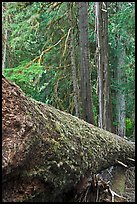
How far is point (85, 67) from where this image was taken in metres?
10.8

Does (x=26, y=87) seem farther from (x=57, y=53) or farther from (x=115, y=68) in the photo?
(x=115, y=68)

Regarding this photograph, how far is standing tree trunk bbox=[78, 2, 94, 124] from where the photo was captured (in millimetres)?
10683

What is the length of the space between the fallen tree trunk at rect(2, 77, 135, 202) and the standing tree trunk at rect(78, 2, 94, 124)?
246 inches

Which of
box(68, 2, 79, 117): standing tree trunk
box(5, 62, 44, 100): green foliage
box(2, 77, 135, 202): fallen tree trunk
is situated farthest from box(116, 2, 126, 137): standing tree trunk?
box(2, 77, 135, 202): fallen tree trunk

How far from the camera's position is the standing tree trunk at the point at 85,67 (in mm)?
10683

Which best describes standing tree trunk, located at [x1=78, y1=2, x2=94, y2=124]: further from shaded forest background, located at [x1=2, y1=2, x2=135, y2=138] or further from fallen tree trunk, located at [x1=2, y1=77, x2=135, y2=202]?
fallen tree trunk, located at [x1=2, y1=77, x2=135, y2=202]

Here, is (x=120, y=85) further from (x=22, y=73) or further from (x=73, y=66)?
(x=22, y=73)

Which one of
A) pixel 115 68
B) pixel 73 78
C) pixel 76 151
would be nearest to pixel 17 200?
pixel 76 151

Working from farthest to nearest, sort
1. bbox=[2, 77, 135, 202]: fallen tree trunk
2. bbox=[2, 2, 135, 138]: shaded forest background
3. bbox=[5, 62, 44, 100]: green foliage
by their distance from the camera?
bbox=[2, 2, 135, 138]: shaded forest background < bbox=[5, 62, 44, 100]: green foliage < bbox=[2, 77, 135, 202]: fallen tree trunk

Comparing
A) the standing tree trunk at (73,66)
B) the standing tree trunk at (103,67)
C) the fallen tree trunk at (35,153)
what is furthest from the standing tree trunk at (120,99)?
the fallen tree trunk at (35,153)

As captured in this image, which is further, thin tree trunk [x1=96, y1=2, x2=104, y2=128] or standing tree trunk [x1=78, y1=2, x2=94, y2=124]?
standing tree trunk [x1=78, y1=2, x2=94, y2=124]

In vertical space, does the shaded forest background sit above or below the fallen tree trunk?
above

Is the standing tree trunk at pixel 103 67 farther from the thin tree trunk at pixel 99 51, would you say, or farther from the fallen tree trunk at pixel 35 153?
the fallen tree trunk at pixel 35 153

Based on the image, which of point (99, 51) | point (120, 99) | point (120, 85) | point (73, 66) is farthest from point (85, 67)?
point (120, 99)
